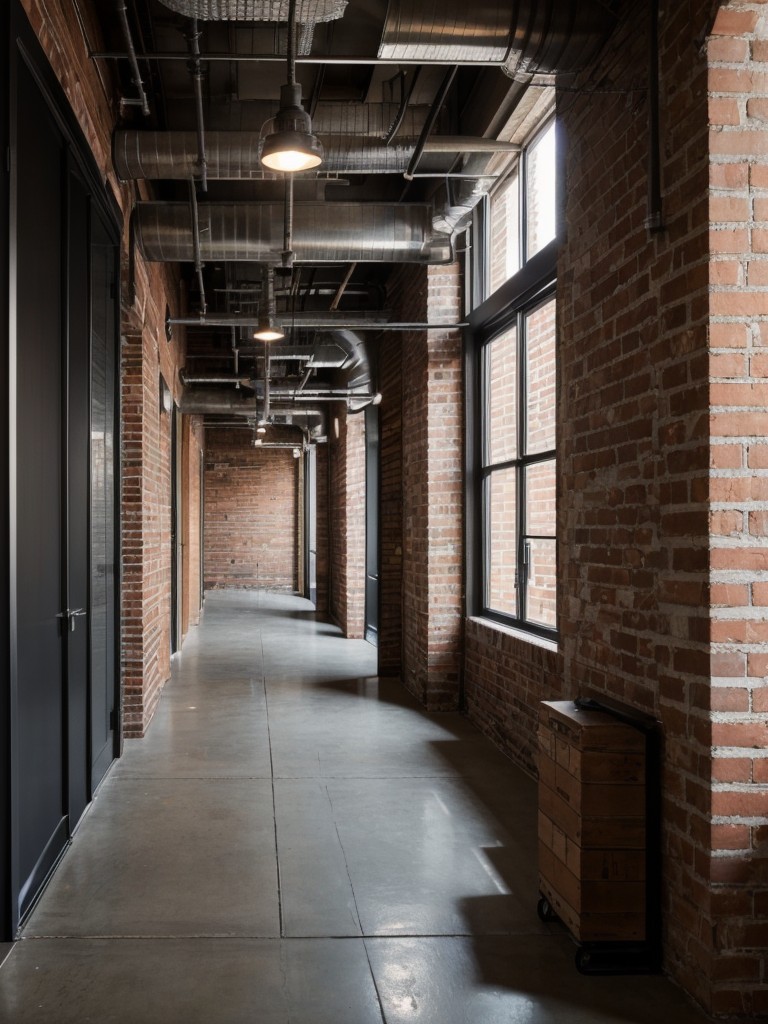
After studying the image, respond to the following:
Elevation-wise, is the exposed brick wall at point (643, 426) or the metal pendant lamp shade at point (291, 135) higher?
the metal pendant lamp shade at point (291, 135)

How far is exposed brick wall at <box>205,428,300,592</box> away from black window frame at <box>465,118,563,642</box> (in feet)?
39.4

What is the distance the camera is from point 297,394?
34.1 ft

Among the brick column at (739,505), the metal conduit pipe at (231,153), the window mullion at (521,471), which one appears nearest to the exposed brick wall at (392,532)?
the window mullion at (521,471)

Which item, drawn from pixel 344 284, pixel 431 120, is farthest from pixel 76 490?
pixel 344 284

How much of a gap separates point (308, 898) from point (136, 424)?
11.8ft

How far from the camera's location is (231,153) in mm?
4805

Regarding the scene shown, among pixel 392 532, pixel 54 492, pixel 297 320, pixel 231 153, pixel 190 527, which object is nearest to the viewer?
pixel 54 492

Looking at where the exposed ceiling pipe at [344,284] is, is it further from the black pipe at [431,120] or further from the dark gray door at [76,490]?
the dark gray door at [76,490]

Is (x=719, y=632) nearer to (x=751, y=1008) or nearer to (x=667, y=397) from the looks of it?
(x=667, y=397)

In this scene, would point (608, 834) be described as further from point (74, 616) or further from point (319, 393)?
point (319, 393)

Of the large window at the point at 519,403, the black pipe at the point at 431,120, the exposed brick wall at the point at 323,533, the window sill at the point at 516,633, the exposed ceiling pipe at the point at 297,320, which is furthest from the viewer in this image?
the exposed brick wall at the point at 323,533

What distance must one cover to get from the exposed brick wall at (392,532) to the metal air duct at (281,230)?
2081 mm

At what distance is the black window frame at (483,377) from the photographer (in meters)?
4.98

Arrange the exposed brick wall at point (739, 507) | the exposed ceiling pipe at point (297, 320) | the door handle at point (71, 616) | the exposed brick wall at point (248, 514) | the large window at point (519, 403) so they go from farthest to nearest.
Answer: the exposed brick wall at point (248, 514)
the exposed ceiling pipe at point (297, 320)
the large window at point (519, 403)
the door handle at point (71, 616)
the exposed brick wall at point (739, 507)
